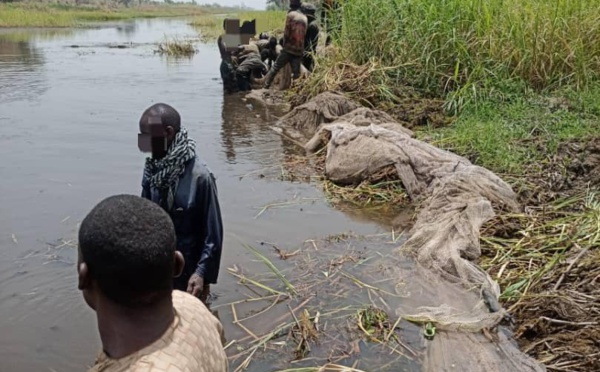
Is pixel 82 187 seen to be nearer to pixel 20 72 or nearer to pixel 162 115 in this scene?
pixel 162 115

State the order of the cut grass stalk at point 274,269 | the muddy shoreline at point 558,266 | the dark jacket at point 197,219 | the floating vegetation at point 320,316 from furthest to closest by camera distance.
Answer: the cut grass stalk at point 274,269 → the floating vegetation at point 320,316 → the muddy shoreline at point 558,266 → the dark jacket at point 197,219

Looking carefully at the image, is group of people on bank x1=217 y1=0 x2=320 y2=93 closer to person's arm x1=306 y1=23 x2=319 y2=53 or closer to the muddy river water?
person's arm x1=306 y1=23 x2=319 y2=53

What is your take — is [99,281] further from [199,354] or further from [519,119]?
[519,119]

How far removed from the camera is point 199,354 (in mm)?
1453

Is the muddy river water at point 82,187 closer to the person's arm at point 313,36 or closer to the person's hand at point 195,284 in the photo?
the person's hand at point 195,284

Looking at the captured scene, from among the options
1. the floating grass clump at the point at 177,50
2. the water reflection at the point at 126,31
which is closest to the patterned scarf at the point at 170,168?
the floating grass clump at the point at 177,50

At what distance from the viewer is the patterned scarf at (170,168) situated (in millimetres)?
2836

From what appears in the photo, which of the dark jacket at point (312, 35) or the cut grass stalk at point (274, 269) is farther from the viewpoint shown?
the dark jacket at point (312, 35)


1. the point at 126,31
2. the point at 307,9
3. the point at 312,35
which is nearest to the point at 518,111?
the point at 312,35

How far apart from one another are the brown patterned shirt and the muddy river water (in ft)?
7.14

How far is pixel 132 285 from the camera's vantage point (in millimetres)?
1388

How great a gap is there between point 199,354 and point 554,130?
19.5 ft

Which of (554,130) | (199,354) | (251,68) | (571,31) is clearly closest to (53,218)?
(199,354)

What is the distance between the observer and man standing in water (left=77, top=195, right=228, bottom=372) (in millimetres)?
1374
